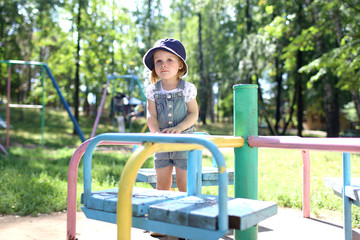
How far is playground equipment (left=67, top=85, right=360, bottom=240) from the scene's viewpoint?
114 centimetres

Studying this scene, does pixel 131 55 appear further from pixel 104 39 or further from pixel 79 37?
pixel 79 37

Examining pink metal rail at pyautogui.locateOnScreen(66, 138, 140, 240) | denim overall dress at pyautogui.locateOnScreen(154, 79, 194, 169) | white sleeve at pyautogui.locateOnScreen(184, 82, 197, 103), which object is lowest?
pink metal rail at pyautogui.locateOnScreen(66, 138, 140, 240)

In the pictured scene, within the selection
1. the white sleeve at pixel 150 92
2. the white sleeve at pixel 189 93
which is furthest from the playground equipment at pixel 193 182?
the white sleeve at pixel 150 92

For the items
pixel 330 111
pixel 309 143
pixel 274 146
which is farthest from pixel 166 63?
pixel 330 111

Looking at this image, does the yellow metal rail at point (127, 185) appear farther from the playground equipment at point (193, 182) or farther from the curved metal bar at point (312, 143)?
the curved metal bar at point (312, 143)

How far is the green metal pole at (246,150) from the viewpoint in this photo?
1694 millimetres

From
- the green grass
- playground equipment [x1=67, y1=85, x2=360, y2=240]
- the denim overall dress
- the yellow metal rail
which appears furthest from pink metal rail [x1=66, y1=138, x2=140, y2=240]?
the green grass

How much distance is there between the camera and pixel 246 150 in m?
1.71

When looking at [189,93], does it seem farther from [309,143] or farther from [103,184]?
[103,184]

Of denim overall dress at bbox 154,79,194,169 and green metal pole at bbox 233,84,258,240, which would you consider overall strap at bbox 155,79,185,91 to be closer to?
denim overall dress at bbox 154,79,194,169

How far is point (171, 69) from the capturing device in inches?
90.3

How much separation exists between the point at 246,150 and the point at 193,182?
1.06 ft

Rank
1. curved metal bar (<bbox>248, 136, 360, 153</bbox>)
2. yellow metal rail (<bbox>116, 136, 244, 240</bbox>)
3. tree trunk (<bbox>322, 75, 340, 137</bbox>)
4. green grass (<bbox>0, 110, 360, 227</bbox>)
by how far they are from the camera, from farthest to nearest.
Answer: tree trunk (<bbox>322, 75, 340, 137</bbox>), green grass (<bbox>0, 110, 360, 227</bbox>), curved metal bar (<bbox>248, 136, 360, 153</bbox>), yellow metal rail (<bbox>116, 136, 244, 240</bbox>)

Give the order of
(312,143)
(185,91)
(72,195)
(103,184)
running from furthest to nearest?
(103,184) < (185,91) < (72,195) < (312,143)
